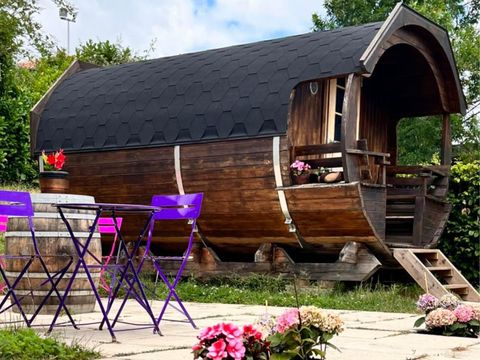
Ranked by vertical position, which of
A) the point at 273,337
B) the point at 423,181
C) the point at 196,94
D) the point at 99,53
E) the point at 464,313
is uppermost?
the point at 99,53

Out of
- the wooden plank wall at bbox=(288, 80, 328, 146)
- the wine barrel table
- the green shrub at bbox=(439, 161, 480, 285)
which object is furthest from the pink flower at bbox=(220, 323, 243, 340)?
the green shrub at bbox=(439, 161, 480, 285)

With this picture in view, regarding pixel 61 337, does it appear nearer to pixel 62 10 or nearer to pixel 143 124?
pixel 143 124

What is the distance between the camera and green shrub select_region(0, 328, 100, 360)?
12.4 feet

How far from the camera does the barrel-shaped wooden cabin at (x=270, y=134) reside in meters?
9.12

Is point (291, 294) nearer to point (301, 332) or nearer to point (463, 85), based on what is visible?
point (301, 332)

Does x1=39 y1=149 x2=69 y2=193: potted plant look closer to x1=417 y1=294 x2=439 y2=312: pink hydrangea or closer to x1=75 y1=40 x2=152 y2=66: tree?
x1=417 y1=294 x2=439 y2=312: pink hydrangea

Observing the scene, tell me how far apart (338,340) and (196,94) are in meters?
5.85

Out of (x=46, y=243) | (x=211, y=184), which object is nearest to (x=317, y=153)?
(x=211, y=184)

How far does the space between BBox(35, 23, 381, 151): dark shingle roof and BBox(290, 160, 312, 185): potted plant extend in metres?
0.47

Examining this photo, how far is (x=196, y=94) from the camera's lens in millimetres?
10266

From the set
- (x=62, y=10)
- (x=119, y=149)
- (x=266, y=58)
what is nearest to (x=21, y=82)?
(x=62, y=10)

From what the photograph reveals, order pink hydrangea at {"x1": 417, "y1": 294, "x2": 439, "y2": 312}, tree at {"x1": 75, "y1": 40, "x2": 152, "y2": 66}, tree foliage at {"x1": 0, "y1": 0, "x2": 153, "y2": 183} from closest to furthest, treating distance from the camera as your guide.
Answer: pink hydrangea at {"x1": 417, "y1": 294, "x2": 439, "y2": 312} < tree foliage at {"x1": 0, "y1": 0, "x2": 153, "y2": 183} < tree at {"x1": 75, "y1": 40, "x2": 152, "y2": 66}

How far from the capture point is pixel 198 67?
10828 millimetres

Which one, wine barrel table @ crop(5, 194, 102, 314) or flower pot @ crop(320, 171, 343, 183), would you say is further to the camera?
flower pot @ crop(320, 171, 343, 183)
